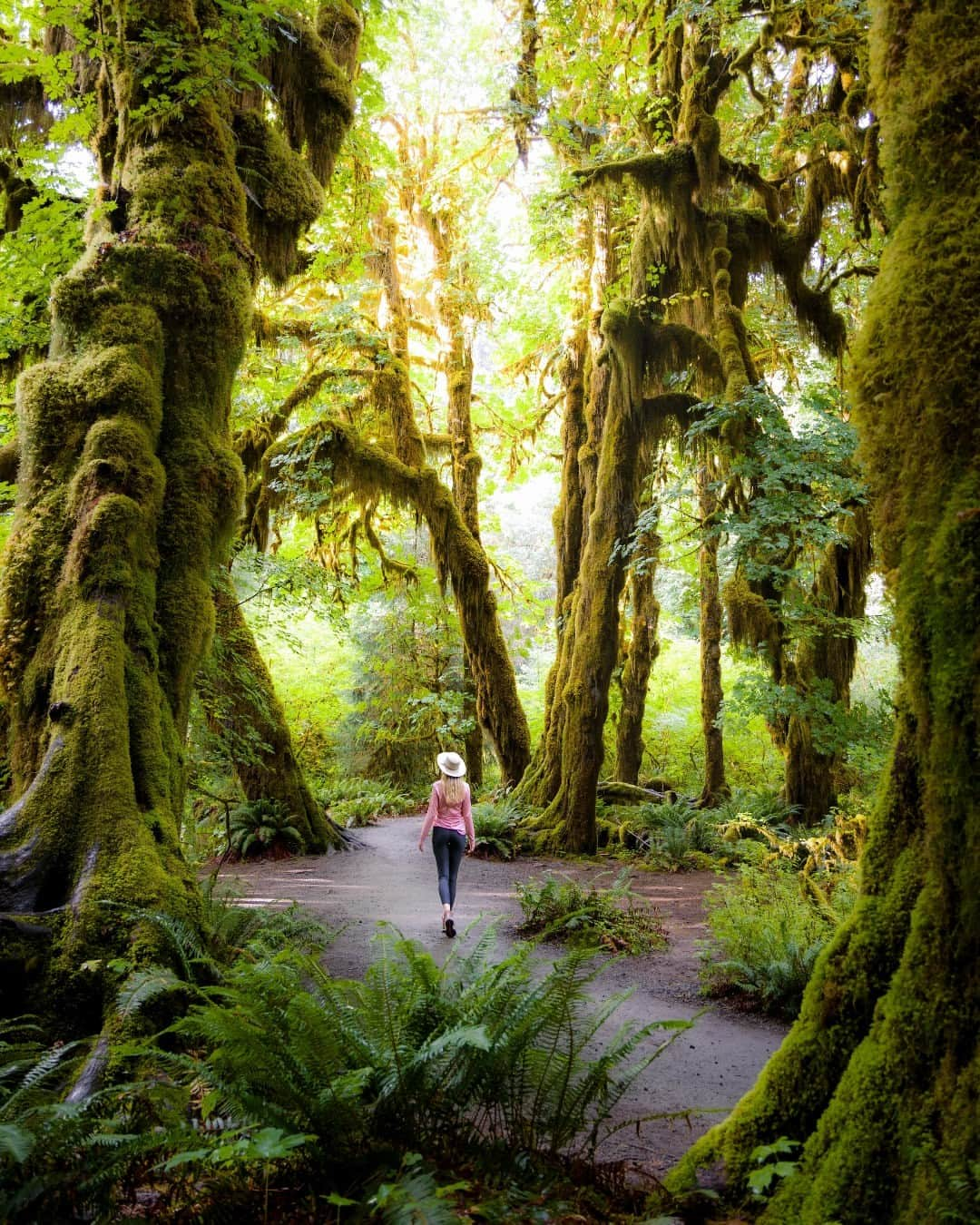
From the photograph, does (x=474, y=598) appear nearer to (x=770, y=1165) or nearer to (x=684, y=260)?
(x=684, y=260)

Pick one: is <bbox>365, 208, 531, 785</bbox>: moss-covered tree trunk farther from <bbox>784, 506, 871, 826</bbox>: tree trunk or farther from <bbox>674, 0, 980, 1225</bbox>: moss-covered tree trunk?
<bbox>674, 0, 980, 1225</bbox>: moss-covered tree trunk

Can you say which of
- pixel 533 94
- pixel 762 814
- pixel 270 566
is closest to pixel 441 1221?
pixel 270 566

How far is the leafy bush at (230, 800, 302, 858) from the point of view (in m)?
11.5

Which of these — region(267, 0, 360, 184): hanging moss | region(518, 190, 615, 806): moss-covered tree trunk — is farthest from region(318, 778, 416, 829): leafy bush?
region(267, 0, 360, 184): hanging moss

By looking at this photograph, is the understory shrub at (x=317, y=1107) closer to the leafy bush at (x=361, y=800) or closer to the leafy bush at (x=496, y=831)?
the leafy bush at (x=496, y=831)

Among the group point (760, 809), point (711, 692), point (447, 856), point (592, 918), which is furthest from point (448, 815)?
point (711, 692)

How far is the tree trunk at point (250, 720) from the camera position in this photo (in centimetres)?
776

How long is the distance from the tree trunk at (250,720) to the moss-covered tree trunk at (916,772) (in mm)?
6055

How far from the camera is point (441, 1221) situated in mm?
1852

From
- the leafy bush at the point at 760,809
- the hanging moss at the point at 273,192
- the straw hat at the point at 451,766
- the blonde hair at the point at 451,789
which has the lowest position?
the leafy bush at the point at 760,809

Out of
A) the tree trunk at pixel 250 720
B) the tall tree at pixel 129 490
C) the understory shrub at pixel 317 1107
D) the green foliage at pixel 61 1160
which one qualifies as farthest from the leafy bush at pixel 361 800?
the green foliage at pixel 61 1160

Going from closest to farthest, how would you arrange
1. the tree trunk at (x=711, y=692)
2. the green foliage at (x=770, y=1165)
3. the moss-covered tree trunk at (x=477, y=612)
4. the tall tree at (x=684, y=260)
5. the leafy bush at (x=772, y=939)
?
the green foliage at (x=770, y=1165)
the leafy bush at (x=772, y=939)
the tall tree at (x=684, y=260)
the moss-covered tree trunk at (x=477, y=612)
the tree trunk at (x=711, y=692)

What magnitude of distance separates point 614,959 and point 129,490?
4.43m

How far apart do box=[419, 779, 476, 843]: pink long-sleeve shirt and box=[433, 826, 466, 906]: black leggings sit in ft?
0.18
